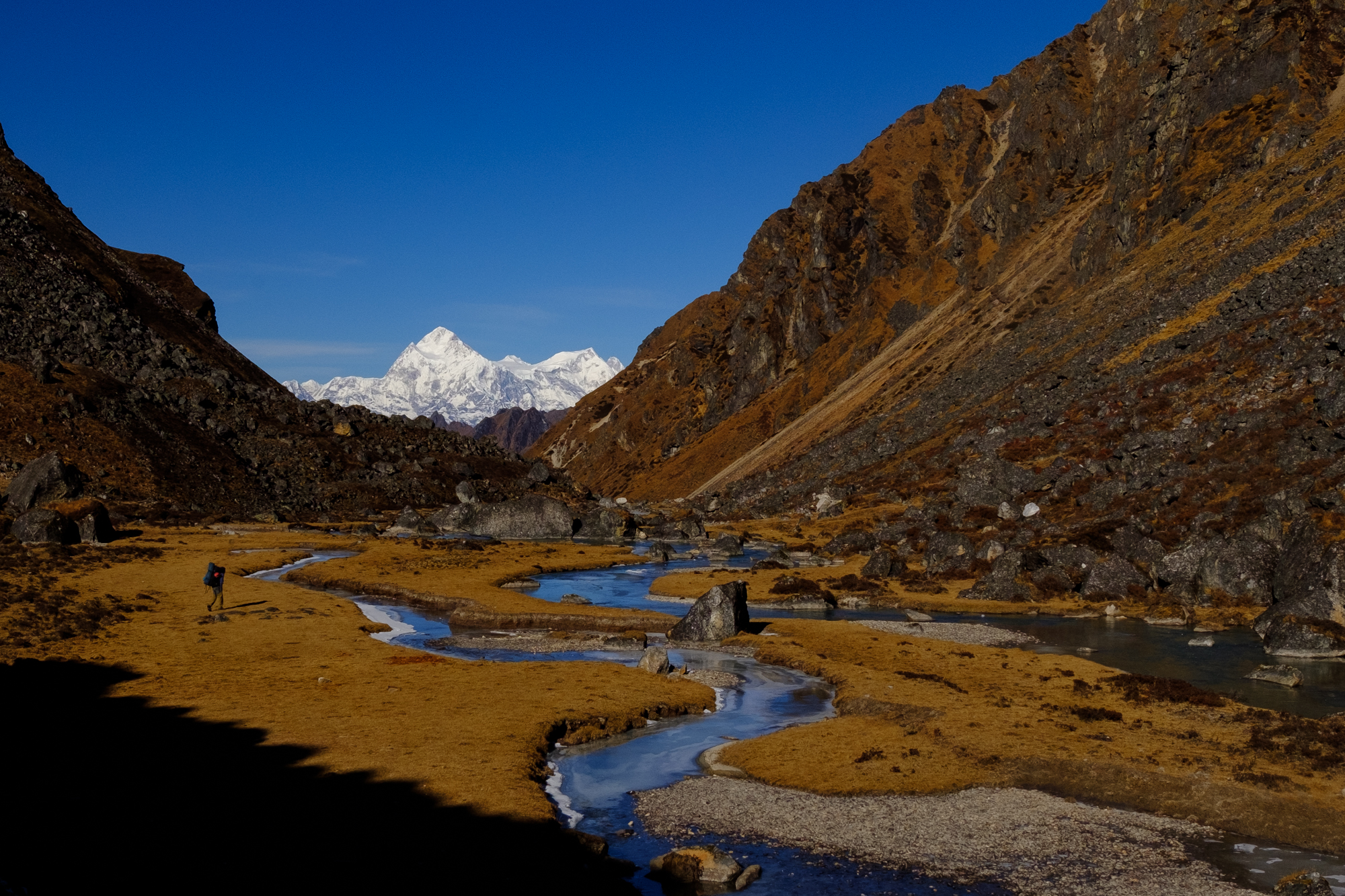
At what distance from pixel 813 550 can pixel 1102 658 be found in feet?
148

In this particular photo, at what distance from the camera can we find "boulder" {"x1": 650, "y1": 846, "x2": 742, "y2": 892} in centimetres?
2092

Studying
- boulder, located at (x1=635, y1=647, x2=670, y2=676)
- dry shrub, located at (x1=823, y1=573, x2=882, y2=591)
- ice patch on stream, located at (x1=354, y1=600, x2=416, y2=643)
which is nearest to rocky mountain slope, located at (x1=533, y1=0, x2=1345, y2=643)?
dry shrub, located at (x1=823, y1=573, x2=882, y2=591)

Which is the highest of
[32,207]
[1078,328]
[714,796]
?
[32,207]

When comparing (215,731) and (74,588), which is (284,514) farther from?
(215,731)

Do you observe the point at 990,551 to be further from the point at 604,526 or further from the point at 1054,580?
the point at 604,526

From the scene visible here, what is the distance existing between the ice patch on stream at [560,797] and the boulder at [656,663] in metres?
13.2

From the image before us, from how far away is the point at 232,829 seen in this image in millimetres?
21688

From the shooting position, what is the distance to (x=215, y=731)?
29.5 meters

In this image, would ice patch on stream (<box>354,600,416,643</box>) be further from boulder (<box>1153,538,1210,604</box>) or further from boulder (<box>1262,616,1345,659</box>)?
boulder (<box>1153,538,1210,604</box>)

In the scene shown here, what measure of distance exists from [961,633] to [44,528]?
65455mm

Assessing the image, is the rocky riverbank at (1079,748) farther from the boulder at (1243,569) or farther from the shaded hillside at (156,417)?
the shaded hillside at (156,417)

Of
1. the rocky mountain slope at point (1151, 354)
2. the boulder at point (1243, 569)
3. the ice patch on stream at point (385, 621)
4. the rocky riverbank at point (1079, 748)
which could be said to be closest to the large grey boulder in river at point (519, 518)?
the rocky mountain slope at point (1151, 354)

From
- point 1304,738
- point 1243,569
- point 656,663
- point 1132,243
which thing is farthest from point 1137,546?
point 1132,243

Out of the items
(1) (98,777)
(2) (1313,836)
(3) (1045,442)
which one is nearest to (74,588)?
(1) (98,777)
